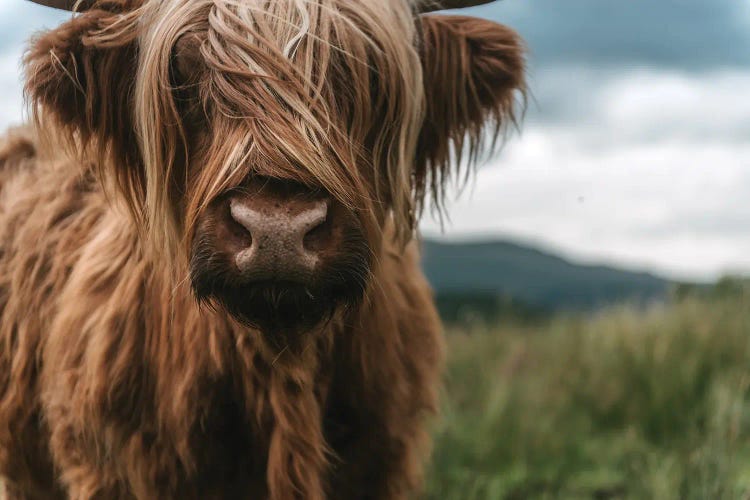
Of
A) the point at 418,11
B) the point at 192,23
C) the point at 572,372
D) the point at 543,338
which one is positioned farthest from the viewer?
the point at 543,338

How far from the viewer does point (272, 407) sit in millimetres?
2729

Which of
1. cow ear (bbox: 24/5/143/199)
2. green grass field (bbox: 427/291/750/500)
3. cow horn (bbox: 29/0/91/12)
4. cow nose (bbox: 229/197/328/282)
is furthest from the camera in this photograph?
green grass field (bbox: 427/291/750/500)

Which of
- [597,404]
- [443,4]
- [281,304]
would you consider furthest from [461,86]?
[597,404]

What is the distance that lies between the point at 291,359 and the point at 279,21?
875 millimetres

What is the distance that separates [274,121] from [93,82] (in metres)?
0.66

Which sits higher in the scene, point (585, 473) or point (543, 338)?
point (585, 473)

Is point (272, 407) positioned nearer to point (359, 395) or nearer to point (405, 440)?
point (359, 395)

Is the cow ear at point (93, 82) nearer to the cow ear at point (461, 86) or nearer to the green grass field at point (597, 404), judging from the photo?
the cow ear at point (461, 86)

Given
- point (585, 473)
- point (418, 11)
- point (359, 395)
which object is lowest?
point (585, 473)

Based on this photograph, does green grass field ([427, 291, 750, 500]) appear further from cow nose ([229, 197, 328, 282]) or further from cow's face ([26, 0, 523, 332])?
cow nose ([229, 197, 328, 282])

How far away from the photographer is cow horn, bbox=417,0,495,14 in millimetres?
2959

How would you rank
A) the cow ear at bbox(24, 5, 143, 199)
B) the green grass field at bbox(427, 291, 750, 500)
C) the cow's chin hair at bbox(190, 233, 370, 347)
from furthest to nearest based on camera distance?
the green grass field at bbox(427, 291, 750, 500), the cow ear at bbox(24, 5, 143, 199), the cow's chin hair at bbox(190, 233, 370, 347)

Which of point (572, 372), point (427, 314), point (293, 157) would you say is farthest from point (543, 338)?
point (293, 157)

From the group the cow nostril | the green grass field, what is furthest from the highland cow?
the green grass field
